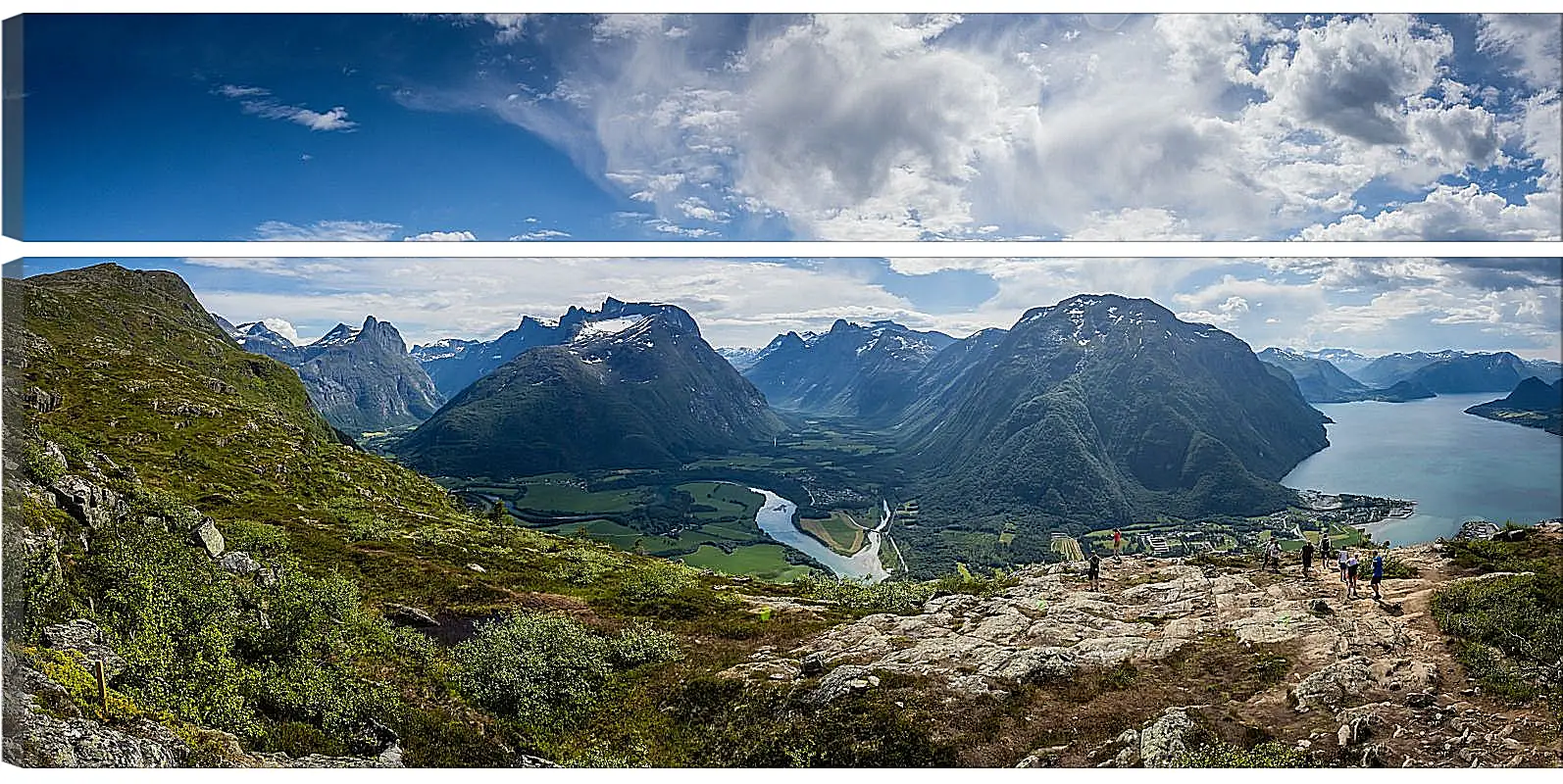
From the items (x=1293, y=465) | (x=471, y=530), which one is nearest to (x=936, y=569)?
(x=1293, y=465)

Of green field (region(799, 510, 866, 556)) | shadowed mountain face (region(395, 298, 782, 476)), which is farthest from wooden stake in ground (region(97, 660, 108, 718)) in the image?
green field (region(799, 510, 866, 556))

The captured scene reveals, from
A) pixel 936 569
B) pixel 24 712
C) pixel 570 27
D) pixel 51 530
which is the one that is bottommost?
pixel 936 569

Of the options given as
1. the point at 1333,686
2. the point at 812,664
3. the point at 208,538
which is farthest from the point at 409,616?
the point at 1333,686

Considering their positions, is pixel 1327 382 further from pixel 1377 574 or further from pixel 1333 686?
pixel 1333 686

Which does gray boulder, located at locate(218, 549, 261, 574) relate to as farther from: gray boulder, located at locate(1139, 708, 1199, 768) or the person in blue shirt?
the person in blue shirt

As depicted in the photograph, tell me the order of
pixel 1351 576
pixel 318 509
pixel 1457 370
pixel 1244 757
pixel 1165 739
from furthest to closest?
pixel 318 509
pixel 1351 576
pixel 1457 370
pixel 1165 739
pixel 1244 757

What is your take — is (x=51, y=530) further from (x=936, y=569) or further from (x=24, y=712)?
(x=936, y=569)
